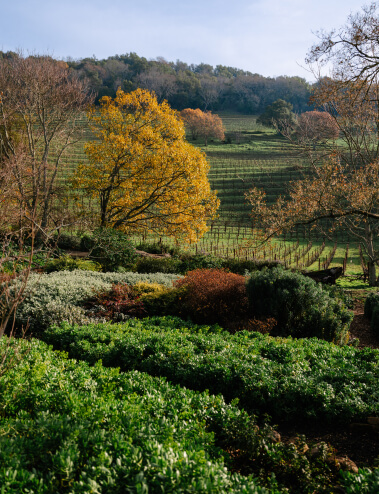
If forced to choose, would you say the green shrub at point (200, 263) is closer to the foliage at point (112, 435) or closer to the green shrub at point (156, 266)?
the green shrub at point (156, 266)

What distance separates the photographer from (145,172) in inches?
695

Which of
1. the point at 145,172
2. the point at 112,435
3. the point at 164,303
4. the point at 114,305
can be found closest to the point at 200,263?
the point at 145,172

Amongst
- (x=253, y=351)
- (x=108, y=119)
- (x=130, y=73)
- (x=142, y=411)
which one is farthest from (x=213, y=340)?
(x=130, y=73)

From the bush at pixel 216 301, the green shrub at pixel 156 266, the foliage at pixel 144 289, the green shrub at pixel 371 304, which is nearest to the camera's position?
the bush at pixel 216 301

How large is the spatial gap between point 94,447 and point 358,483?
2.09m

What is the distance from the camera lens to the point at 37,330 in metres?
8.37

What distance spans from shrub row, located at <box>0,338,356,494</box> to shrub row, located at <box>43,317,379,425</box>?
2.55 ft

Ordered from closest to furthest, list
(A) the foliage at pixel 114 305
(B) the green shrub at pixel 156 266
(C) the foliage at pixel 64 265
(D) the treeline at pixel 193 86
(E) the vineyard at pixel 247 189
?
(A) the foliage at pixel 114 305 < (C) the foliage at pixel 64 265 < (B) the green shrub at pixel 156 266 < (E) the vineyard at pixel 247 189 < (D) the treeline at pixel 193 86

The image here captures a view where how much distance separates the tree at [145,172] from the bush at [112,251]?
324 cm

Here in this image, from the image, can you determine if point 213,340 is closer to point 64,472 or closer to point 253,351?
point 253,351

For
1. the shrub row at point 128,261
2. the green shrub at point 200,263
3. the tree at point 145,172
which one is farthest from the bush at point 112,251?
the tree at point 145,172

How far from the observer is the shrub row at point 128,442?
2637mm

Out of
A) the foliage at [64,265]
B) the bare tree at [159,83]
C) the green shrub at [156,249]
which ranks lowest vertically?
the green shrub at [156,249]

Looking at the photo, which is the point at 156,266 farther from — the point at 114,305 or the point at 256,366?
the point at 256,366
